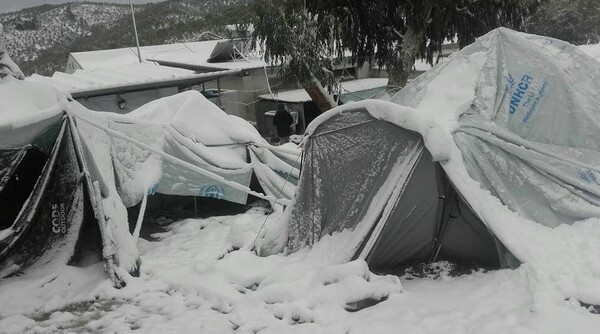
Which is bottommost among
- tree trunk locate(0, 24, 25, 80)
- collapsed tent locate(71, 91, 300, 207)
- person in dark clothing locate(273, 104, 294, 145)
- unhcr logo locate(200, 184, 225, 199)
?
A: person in dark clothing locate(273, 104, 294, 145)

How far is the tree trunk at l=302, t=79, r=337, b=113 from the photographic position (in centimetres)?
1317

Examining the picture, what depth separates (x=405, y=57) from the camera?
12992mm

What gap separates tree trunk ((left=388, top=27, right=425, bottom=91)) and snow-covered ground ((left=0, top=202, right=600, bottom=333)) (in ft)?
29.3

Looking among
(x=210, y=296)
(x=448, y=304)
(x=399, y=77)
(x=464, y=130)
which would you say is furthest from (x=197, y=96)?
(x=399, y=77)

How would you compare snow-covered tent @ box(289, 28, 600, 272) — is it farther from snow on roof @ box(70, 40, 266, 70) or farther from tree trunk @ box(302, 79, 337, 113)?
snow on roof @ box(70, 40, 266, 70)

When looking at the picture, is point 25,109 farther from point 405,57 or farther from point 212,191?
point 405,57

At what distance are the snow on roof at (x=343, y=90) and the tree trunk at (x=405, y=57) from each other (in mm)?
2804

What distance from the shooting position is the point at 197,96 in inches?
330

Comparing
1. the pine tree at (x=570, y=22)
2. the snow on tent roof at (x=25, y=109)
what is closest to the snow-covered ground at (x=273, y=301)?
the snow on tent roof at (x=25, y=109)

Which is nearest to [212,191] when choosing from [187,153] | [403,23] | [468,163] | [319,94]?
[187,153]

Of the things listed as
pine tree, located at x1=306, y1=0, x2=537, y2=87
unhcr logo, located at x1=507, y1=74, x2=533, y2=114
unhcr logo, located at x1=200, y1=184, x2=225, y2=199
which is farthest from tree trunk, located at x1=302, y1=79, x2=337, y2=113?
unhcr logo, located at x1=507, y1=74, x2=533, y2=114

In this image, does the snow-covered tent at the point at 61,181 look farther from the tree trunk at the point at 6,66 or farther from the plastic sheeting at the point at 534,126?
the plastic sheeting at the point at 534,126

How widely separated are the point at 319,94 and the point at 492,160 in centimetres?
936

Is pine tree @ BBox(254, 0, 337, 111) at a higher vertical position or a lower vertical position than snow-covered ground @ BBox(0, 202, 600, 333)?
higher
